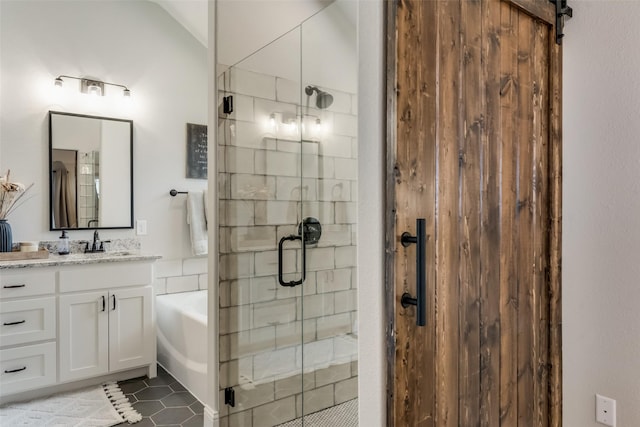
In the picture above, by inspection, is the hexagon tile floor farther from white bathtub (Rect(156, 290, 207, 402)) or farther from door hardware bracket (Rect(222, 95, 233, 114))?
door hardware bracket (Rect(222, 95, 233, 114))

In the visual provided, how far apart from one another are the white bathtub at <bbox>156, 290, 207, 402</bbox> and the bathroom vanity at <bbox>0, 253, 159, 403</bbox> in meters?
0.12

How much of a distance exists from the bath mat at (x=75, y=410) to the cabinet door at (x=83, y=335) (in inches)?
5.3

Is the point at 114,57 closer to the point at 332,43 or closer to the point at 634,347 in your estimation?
the point at 332,43

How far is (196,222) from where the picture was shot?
3.50 metres

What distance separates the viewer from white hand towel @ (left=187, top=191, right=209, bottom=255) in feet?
11.4

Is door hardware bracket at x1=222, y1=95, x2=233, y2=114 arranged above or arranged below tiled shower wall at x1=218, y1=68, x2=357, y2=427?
above

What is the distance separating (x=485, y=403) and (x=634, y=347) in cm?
67

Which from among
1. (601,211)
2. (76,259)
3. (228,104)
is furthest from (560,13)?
(76,259)

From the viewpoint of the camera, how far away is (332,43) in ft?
6.41

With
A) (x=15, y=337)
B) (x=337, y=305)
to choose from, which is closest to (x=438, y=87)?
(x=337, y=305)

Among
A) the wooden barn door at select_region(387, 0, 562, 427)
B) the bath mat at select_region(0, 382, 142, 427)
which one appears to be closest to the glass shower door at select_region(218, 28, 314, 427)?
the bath mat at select_region(0, 382, 142, 427)

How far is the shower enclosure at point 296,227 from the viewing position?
1991 millimetres

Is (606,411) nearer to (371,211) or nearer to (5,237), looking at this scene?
(371,211)

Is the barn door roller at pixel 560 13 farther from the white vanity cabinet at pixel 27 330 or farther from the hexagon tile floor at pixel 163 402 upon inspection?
the white vanity cabinet at pixel 27 330
